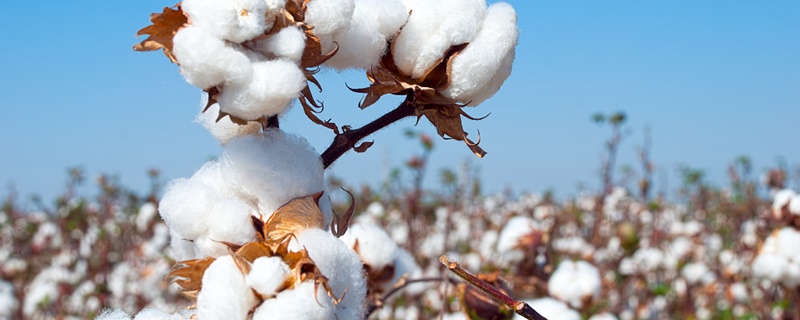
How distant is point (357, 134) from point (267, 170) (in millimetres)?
127

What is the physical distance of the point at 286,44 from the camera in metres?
0.71

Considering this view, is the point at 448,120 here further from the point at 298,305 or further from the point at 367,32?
the point at 298,305

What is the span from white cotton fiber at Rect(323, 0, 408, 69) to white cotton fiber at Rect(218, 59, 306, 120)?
3.7 inches

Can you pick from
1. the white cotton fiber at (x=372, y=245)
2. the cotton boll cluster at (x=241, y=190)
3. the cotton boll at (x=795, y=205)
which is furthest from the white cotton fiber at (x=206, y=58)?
the cotton boll at (x=795, y=205)

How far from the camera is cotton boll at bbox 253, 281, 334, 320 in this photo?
70 cm

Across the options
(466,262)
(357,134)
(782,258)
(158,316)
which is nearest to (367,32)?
(357,134)

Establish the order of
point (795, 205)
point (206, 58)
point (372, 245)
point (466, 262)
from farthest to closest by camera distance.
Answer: point (466, 262), point (795, 205), point (372, 245), point (206, 58)

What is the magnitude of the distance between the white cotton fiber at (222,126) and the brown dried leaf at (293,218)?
9 centimetres

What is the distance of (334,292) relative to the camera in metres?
0.76

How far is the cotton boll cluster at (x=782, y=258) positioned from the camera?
3.03 m

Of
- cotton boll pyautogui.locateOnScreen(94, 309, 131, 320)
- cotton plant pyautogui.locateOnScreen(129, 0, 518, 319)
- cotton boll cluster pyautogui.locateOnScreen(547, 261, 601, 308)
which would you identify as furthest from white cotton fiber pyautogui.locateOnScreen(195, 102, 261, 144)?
cotton boll cluster pyautogui.locateOnScreen(547, 261, 601, 308)

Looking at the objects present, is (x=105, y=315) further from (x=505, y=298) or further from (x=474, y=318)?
(x=474, y=318)

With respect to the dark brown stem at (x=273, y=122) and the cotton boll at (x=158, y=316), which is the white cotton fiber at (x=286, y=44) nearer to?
the dark brown stem at (x=273, y=122)

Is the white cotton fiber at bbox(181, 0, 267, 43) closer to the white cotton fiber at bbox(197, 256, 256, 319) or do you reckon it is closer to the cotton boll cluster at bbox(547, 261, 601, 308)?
the white cotton fiber at bbox(197, 256, 256, 319)
